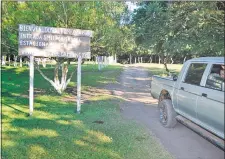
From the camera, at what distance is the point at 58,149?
664 centimetres

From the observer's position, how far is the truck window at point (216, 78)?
541 cm

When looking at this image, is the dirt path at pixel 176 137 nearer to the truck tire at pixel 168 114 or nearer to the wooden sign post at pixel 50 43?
the truck tire at pixel 168 114

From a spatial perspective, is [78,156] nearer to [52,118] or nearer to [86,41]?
[52,118]

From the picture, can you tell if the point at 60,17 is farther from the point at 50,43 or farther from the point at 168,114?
the point at 168,114

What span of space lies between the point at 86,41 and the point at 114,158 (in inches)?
224

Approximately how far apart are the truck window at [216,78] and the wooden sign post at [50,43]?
5757mm

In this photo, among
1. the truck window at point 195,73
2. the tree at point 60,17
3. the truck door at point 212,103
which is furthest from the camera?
the tree at point 60,17

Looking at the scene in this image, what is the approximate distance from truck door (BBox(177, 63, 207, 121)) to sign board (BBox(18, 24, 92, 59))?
463cm

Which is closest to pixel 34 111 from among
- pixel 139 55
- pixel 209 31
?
pixel 209 31

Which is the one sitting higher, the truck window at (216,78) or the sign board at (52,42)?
the sign board at (52,42)

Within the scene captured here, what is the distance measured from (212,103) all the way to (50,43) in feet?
22.3

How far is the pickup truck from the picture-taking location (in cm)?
532

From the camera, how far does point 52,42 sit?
10.6 meters

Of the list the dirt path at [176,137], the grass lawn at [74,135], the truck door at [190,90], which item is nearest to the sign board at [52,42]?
the grass lawn at [74,135]
